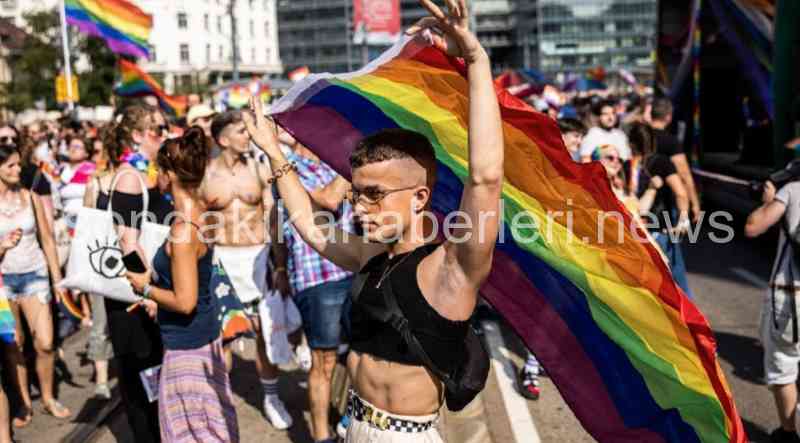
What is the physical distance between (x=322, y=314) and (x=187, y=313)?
4.16 feet

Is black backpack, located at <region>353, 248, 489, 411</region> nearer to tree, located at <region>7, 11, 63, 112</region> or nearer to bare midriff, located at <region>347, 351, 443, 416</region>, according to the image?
bare midriff, located at <region>347, 351, 443, 416</region>

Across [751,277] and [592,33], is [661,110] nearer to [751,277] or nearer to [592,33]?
[751,277]

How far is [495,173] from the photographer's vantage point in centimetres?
233

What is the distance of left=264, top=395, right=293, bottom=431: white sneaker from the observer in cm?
570

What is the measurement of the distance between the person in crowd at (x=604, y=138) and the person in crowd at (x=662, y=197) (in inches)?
14.1

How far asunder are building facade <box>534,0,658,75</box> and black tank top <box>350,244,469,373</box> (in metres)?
152

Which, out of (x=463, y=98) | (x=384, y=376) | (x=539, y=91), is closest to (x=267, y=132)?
(x=463, y=98)

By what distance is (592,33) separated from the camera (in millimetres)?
155250

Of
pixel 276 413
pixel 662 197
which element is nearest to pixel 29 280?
pixel 276 413

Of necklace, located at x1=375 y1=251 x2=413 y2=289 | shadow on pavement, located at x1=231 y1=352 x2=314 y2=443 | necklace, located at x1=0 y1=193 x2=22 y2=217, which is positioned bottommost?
shadow on pavement, located at x1=231 y1=352 x2=314 y2=443

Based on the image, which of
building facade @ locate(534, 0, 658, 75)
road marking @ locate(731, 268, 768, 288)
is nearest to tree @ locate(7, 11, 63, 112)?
road marking @ locate(731, 268, 768, 288)

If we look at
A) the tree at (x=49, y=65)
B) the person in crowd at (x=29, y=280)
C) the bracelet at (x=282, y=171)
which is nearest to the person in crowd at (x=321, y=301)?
the person in crowd at (x=29, y=280)

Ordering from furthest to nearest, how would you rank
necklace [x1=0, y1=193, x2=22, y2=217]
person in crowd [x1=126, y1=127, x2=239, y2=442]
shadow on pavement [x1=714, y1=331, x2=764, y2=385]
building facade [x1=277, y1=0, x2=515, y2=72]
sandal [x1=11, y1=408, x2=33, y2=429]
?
1. building facade [x1=277, y1=0, x2=515, y2=72]
2. shadow on pavement [x1=714, y1=331, x2=764, y2=385]
3. sandal [x1=11, y1=408, x2=33, y2=429]
4. necklace [x1=0, y1=193, x2=22, y2=217]
5. person in crowd [x1=126, y1=127, x2=239, y2=442]

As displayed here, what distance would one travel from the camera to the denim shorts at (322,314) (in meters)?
5.18
